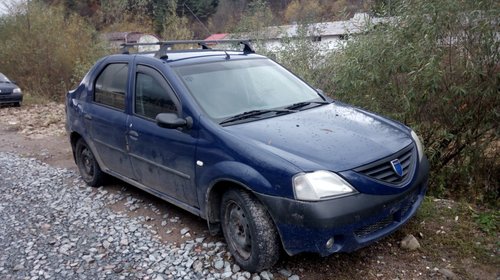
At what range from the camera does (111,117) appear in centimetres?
477

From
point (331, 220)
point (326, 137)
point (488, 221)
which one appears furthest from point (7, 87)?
point (488, 221)

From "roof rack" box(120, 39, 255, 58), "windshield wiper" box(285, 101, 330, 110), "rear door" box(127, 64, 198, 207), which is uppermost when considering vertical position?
"roof rack" box(120, 39, 255, 58)

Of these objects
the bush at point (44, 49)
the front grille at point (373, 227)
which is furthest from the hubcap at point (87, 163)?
the bush at point (44, 49)

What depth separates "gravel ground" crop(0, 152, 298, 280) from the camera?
3.58m

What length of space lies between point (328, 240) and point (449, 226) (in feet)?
5.42

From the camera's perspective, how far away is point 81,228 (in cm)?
449

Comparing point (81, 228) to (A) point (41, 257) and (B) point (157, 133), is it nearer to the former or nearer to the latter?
(A) point (41, 257)

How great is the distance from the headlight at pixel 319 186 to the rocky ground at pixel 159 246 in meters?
0.78

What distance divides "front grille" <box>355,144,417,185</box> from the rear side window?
9.22ft

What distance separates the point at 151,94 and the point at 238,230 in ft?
5.56

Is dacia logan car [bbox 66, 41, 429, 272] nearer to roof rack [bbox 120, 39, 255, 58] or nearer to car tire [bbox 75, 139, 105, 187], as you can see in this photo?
roof rack [bbox 120, 39, 255, 58]

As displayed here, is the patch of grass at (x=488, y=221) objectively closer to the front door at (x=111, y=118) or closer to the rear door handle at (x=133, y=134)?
the rear door handle at (x=133, y=134)

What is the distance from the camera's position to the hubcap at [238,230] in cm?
339

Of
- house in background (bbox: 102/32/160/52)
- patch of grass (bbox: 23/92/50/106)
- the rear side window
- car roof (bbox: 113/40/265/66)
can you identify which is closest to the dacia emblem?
car roof (bbox: 113/40/265/66)
